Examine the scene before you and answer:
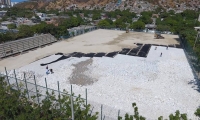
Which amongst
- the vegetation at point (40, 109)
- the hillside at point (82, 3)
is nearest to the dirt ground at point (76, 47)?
the vegetation at point (40, 109)

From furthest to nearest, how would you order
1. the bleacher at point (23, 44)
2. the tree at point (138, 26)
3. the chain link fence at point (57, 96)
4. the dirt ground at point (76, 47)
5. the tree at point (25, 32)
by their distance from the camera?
the tree at point (138, 26) → the tree at point (25, 32) → the bleacher at point (23, 44) → the dirt ground at point (76, 47) → the chain link fence at point (57, 96)

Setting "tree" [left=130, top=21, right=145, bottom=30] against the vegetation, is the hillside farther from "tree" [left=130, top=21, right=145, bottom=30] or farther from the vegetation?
the vegetation

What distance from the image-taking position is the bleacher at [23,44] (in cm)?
2845

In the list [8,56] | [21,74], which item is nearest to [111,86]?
[21,74]

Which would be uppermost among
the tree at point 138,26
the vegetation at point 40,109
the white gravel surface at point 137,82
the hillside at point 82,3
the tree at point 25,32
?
the hillside at point 82,3

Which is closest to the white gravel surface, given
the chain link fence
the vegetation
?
the chain link fence

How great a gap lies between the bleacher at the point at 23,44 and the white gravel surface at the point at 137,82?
7.03 metres

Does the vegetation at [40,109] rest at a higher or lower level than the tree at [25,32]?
lower

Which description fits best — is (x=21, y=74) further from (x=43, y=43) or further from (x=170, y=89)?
(x=170, y=89)

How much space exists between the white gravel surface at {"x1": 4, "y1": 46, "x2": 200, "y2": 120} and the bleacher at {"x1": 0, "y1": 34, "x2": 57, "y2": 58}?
277 inches

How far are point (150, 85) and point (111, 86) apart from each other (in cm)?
438

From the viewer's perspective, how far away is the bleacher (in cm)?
2845

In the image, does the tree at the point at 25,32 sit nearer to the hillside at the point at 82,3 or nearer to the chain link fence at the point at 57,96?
the chain link fence at the point at 57,96

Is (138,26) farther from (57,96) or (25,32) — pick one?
(57,96)
